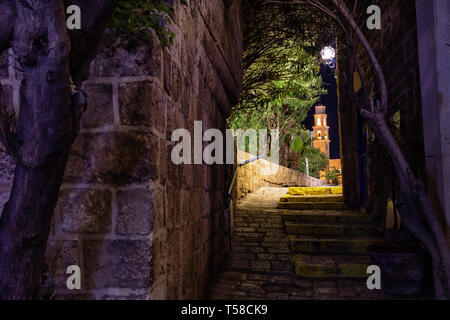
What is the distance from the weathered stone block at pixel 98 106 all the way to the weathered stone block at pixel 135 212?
36 centimetres

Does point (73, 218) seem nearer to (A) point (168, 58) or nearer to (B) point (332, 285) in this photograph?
(A) point (168, 58)

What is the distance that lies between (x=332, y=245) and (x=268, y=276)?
1.26 m

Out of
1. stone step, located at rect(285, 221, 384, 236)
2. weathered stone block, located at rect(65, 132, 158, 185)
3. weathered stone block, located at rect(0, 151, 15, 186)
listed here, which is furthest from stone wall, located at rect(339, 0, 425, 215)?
weathered stone block, located at rect(0, 151, 15, 186)

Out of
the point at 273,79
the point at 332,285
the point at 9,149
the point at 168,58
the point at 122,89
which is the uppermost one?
the point at 273,79

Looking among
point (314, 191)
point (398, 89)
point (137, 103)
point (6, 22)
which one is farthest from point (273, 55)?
point (6, 22)

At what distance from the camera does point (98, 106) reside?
179 centimetres

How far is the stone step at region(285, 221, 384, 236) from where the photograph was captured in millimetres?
6086

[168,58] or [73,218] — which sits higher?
[168,58]

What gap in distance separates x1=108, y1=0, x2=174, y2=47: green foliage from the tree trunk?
0.51m

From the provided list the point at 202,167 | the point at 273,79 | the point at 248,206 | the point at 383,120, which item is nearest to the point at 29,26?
the point at 202,167

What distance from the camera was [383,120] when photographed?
3.95 m

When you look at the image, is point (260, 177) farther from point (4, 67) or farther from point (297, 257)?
point (4, 67)

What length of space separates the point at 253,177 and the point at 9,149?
9.90 metres

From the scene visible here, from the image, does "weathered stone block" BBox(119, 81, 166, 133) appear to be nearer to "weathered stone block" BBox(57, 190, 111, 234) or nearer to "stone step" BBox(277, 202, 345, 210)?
"weathered stone block" BBox(57, 190, 111, 234)
